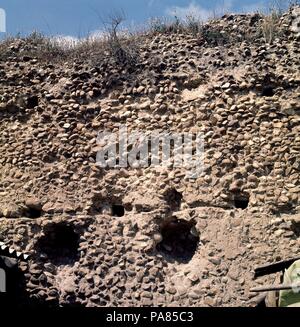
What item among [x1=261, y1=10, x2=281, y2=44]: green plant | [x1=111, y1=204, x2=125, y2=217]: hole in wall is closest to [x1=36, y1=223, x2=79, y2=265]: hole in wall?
[x1=111, y1=204, x2=125, y2=217]: hole in wall

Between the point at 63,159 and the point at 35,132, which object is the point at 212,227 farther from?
the point at 35,132

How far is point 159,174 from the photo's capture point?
24.7 ft

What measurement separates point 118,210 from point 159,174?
69 centimetres

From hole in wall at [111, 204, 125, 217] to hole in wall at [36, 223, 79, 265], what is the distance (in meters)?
0.54

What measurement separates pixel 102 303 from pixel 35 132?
2.60 m

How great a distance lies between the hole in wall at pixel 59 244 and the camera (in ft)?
24.6

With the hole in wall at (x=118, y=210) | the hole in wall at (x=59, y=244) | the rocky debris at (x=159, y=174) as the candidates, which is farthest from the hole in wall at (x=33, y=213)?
the hole in wall at (x=118, y=210)

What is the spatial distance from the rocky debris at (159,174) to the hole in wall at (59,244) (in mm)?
16

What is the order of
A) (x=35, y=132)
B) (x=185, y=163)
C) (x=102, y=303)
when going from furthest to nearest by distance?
(x=35, y=132) → (x=185, y=163) → (x=102, y=303)

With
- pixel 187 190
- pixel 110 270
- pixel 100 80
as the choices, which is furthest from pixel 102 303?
pixel 100 80

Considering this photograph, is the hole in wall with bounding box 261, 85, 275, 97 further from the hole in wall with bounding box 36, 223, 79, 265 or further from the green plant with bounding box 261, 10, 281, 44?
the hole in wall with bounding box 36, 223, 79, 265

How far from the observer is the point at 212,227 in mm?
7066

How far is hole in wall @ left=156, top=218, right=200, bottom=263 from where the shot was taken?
7.21 metres

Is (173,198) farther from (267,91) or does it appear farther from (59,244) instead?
(267,91)
